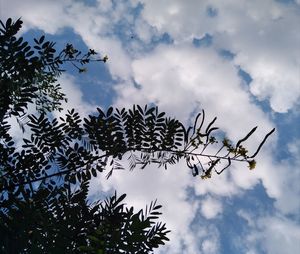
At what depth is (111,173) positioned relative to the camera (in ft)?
14.4

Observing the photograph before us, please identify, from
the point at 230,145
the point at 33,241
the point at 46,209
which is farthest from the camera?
the point at 230,145

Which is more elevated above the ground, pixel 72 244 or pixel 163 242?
pixel 163 242

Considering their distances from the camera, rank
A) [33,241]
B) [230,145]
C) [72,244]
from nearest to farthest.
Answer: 1. [33,241]
2. [72,244]
3. [230,145]

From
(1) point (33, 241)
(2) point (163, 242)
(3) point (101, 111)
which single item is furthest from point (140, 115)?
(1) point (33, 241)

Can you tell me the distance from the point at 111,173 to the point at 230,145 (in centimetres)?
142

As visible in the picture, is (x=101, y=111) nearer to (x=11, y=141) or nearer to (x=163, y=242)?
(x=11, y=141)

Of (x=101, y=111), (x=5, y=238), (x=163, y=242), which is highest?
(x=101, y=111)

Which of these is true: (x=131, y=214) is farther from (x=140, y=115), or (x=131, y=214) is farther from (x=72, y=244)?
(x=140, y=115)

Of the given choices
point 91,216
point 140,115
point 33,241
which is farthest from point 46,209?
point 140,115

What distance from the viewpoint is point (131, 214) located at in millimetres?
3125

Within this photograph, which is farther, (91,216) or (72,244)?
(91,216)

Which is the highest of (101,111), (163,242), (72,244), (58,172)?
(101,111)

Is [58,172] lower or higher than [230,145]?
lower

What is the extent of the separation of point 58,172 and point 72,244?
1199 millimetres
